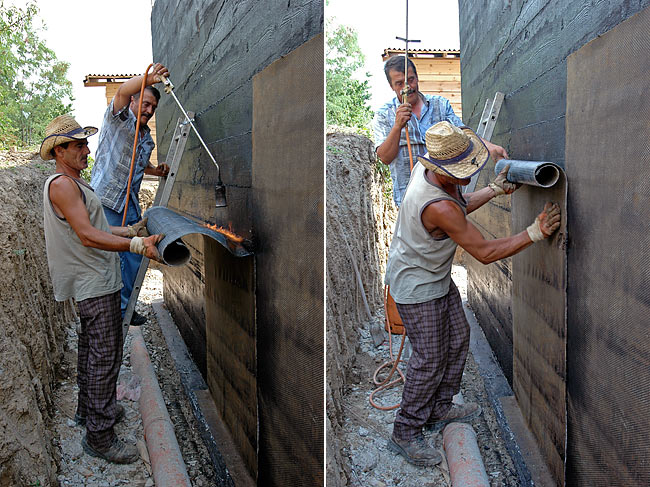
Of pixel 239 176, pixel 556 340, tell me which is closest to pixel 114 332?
pixel 239 176

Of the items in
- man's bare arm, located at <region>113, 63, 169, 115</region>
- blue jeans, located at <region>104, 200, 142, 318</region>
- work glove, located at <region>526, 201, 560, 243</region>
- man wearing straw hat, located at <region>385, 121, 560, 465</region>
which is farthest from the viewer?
blue jeans, located at <region>104, 200, 142, 318</region>

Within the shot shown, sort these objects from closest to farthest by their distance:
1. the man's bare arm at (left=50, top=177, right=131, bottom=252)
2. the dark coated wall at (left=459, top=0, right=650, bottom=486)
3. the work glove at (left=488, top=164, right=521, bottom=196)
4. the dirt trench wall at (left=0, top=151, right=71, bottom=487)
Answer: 1. the dark coated wall at (left=459, top=0, right=650, bottom=486)
2. the dirt trench wall at (left=0, top=151, right=71, bottom=487)
3. the work glove at (left=488, top=164, right=521, bottom=196)
4. the man's bare arm at (left=50, top=177, right=131, bottom=252)

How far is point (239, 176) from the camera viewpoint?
292 centimetres

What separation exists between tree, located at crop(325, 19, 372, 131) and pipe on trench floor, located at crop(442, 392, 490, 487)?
172cm

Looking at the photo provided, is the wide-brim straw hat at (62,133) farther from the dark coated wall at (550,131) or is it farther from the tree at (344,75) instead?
the dark coated wall at (550,131)

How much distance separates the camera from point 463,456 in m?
2.70

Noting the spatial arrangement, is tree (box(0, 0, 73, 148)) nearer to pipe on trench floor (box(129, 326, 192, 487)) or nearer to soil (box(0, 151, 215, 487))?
soil (box(0, 151, 215, 487))

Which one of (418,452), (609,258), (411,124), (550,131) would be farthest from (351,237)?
(609,258)

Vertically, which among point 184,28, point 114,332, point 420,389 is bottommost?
point 420,389

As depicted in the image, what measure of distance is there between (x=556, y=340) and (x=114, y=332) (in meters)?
2.19

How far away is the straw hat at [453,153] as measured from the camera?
93.7 inches

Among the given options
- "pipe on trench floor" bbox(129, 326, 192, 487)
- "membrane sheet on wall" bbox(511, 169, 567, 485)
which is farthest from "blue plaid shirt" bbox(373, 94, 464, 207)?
"pipe on trench floor" bbox(129, 326, 192, 487)

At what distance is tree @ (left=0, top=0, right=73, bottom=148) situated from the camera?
3404 millimetres

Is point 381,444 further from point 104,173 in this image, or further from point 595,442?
point 104,173
